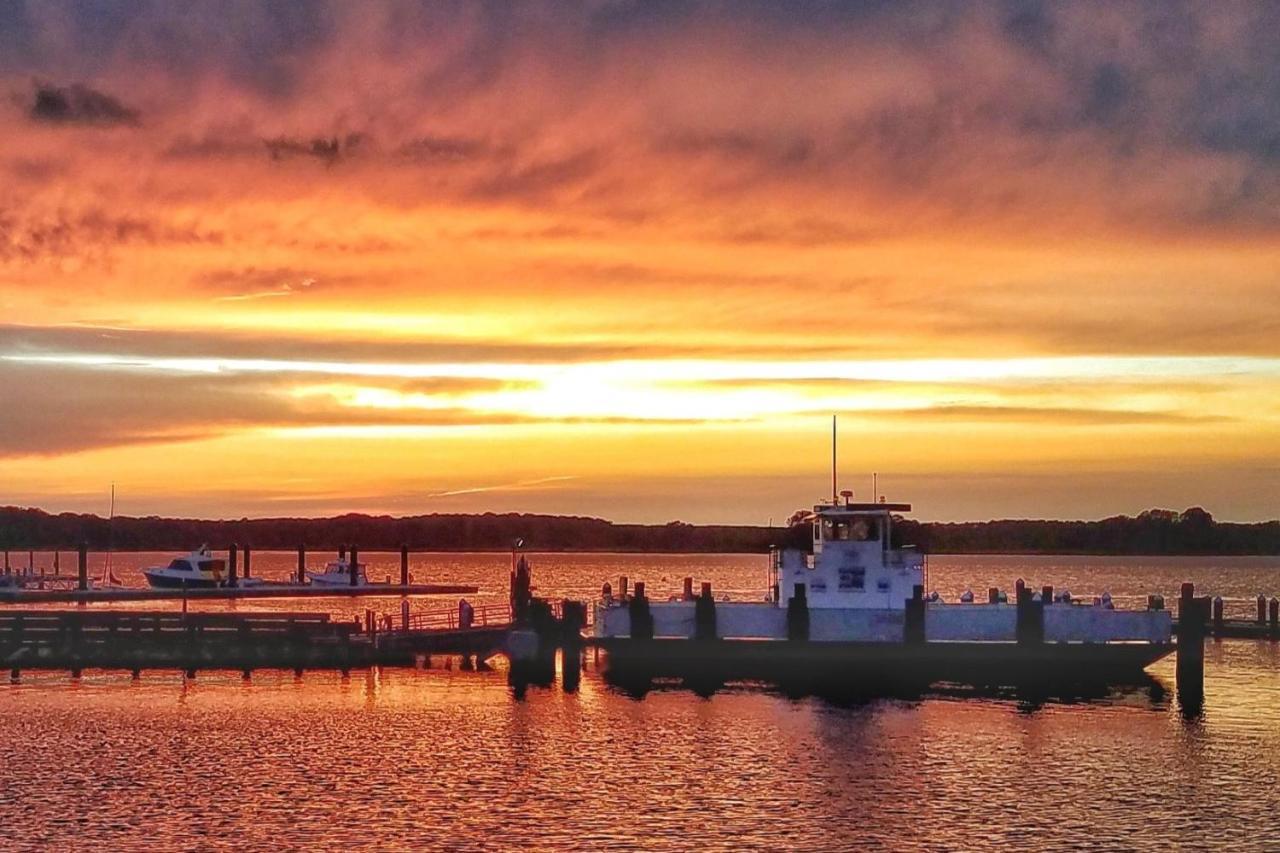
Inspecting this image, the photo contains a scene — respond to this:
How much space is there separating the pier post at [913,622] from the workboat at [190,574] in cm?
8159

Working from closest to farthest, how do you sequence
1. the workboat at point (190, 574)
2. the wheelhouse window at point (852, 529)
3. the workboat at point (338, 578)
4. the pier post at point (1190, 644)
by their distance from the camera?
the pier post at point (1190, 644) → the wheelhouse window at point (852, 529) → the workboat at point (190, 574) → the workboat at point (338, 578)

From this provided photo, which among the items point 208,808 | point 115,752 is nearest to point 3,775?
point 115,752

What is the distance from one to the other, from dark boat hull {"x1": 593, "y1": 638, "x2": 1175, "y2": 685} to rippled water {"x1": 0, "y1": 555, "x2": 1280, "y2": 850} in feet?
5.23

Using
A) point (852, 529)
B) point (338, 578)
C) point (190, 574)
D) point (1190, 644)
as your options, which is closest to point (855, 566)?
point (852, 529)

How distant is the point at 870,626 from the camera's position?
202 feet

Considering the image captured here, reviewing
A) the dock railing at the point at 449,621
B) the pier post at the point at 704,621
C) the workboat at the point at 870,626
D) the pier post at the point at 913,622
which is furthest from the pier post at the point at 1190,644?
the dock railing at the point at 449,621

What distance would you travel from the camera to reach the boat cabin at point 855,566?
204 feet

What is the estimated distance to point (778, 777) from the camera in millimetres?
42844

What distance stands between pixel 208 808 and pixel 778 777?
50.2ft

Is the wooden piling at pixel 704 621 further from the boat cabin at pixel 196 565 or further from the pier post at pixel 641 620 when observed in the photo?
the boat cabin at pixel 196 565

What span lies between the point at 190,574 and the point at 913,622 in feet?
280

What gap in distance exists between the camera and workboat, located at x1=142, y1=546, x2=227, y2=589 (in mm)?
129250

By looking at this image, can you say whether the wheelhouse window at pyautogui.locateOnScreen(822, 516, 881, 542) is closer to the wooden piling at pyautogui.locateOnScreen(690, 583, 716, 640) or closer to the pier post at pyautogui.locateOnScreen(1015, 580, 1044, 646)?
the wooden piling at pyautogui.locateOnScreen(690, 583, 716, 640)

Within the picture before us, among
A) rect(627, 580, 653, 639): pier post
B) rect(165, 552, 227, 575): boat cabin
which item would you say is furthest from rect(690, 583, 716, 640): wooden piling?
rect(165, 552, 227, 575): boat cabin
